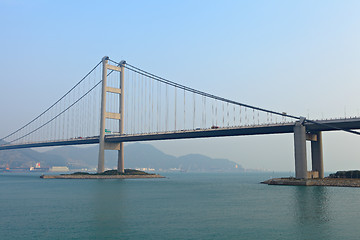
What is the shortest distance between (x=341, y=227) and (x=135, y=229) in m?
13.2

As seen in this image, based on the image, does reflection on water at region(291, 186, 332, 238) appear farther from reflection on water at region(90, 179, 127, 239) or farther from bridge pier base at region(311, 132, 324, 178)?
bridge pier base at region(311, 132, 324, 178)

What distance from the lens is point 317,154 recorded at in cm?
7175

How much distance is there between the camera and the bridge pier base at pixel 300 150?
215ft

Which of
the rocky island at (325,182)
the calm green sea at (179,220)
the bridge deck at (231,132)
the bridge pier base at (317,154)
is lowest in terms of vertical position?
the calm green sea at (179,220)

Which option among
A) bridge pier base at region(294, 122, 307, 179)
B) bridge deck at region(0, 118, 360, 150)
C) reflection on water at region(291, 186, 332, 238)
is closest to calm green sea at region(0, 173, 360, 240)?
reflection on water at region(291, 186, 332, 238)

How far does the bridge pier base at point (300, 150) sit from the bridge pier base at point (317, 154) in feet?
21.9

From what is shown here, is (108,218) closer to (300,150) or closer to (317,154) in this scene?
(300,150)

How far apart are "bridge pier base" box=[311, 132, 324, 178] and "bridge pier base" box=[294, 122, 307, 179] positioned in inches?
262

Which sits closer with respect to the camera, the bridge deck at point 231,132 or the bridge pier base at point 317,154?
the bridge deck at point 231,132

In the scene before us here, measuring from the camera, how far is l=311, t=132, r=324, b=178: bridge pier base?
71.2 metres

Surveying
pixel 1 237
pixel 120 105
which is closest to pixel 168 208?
pixel 1 237

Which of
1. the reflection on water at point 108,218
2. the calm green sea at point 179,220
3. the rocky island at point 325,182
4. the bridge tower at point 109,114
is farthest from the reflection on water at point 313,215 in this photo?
the bridge tower at point 109,114

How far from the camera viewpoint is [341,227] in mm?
24844

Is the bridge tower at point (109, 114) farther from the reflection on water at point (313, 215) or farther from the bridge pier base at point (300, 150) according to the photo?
the reflection on water at point (313, 215)
